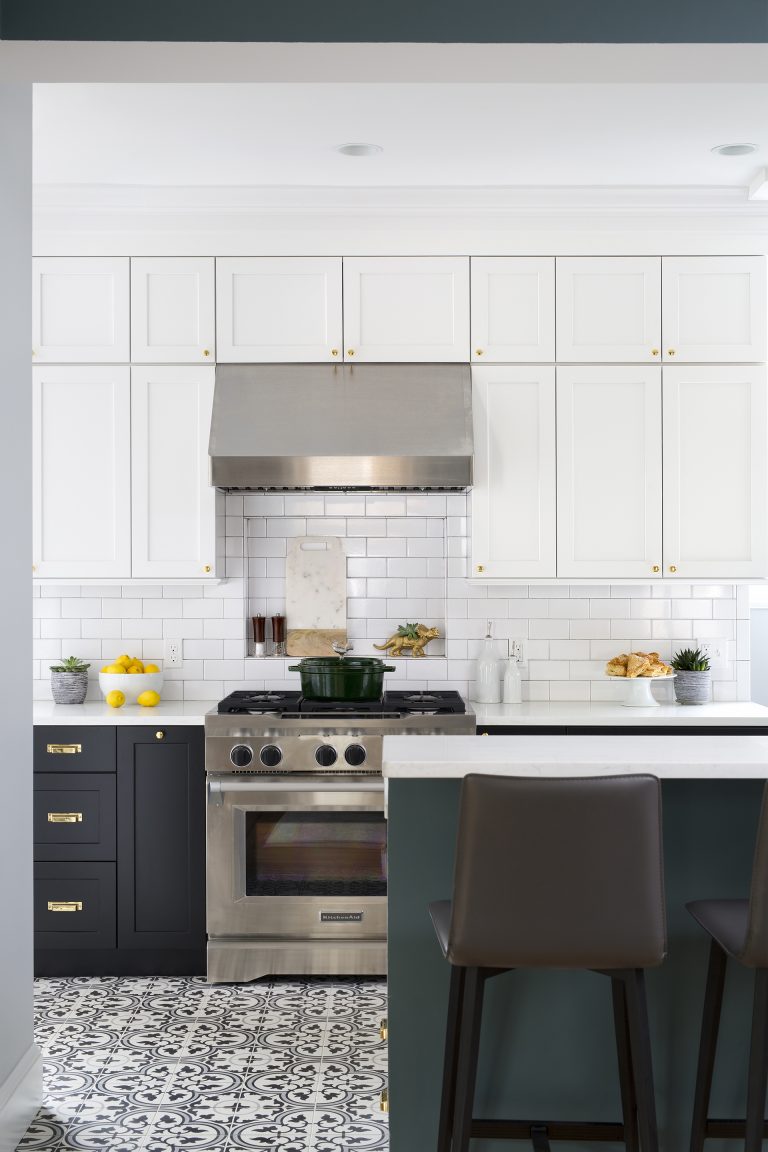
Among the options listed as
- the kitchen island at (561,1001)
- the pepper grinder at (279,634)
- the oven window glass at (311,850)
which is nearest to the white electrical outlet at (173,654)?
the pepper grinder at (279,634)

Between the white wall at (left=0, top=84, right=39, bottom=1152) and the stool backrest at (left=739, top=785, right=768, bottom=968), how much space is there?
5.85 ft

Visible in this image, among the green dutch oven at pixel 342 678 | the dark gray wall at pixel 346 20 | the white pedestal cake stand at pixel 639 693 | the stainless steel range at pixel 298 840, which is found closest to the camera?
the dark gray wall at pixel 346 20

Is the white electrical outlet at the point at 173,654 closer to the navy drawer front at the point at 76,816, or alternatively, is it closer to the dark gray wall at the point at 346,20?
the navy drawer front at the point at 76,816

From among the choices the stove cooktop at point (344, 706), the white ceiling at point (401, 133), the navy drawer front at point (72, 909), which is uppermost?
the white ceiling at point (401, 133)

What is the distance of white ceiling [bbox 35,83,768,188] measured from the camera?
3.17 metres

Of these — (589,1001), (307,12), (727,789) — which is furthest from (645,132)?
(589,1001)

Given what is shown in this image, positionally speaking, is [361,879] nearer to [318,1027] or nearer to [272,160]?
[318,1027]

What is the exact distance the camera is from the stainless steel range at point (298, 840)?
12.5 feet

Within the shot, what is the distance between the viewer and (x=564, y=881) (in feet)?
6.41

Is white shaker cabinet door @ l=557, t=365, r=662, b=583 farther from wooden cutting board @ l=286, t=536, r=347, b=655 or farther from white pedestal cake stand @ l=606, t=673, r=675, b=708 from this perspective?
wooden cutting board @ l=286, t=536, r=347, b=655

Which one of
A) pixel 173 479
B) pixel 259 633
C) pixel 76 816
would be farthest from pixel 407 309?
pixel 76 816

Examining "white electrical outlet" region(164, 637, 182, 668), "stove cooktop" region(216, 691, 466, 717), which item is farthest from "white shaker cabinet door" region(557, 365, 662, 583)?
"white electrical outlet" region(164, 637, 182, 668)

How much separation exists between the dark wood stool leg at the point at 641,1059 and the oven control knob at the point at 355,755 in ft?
6.27

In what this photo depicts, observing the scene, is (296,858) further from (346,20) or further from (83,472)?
(346,20)
